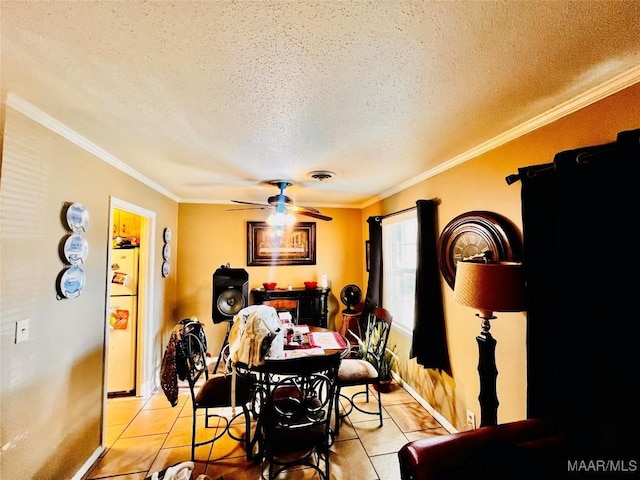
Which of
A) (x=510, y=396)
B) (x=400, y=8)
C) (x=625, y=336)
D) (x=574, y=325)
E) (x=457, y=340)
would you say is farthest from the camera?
(x=457, y=340)

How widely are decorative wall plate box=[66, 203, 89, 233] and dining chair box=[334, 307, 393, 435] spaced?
226 centimetres

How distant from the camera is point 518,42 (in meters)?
1.04

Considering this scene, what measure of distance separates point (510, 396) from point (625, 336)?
91 centimetres

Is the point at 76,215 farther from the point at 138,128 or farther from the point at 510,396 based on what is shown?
the point at 510,396

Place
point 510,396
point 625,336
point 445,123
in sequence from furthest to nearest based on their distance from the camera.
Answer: point 510,396 → point 445,123 → point 625,336

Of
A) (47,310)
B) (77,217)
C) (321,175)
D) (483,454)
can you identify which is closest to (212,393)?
(47,310)

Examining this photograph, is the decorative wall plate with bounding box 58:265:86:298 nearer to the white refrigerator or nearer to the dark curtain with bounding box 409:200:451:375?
the white refrigerator

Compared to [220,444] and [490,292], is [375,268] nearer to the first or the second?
[490,292]

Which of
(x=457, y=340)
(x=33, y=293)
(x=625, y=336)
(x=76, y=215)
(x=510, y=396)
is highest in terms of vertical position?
(x=76, y=215)

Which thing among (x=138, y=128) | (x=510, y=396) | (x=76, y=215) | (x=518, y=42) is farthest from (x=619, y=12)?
(x=76, y=215)

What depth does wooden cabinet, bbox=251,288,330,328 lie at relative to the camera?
4.01 meters

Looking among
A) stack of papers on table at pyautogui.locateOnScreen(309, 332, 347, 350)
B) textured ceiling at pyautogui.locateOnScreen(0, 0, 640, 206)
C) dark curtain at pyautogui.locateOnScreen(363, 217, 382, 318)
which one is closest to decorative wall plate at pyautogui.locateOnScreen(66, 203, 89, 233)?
textured ceiling at pyautogui.locateOnScreen(0, 0, 640, 206)

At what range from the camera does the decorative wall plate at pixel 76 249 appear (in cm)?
178

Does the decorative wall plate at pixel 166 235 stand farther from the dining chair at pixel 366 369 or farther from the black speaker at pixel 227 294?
the dining chair at pixel 366 369
